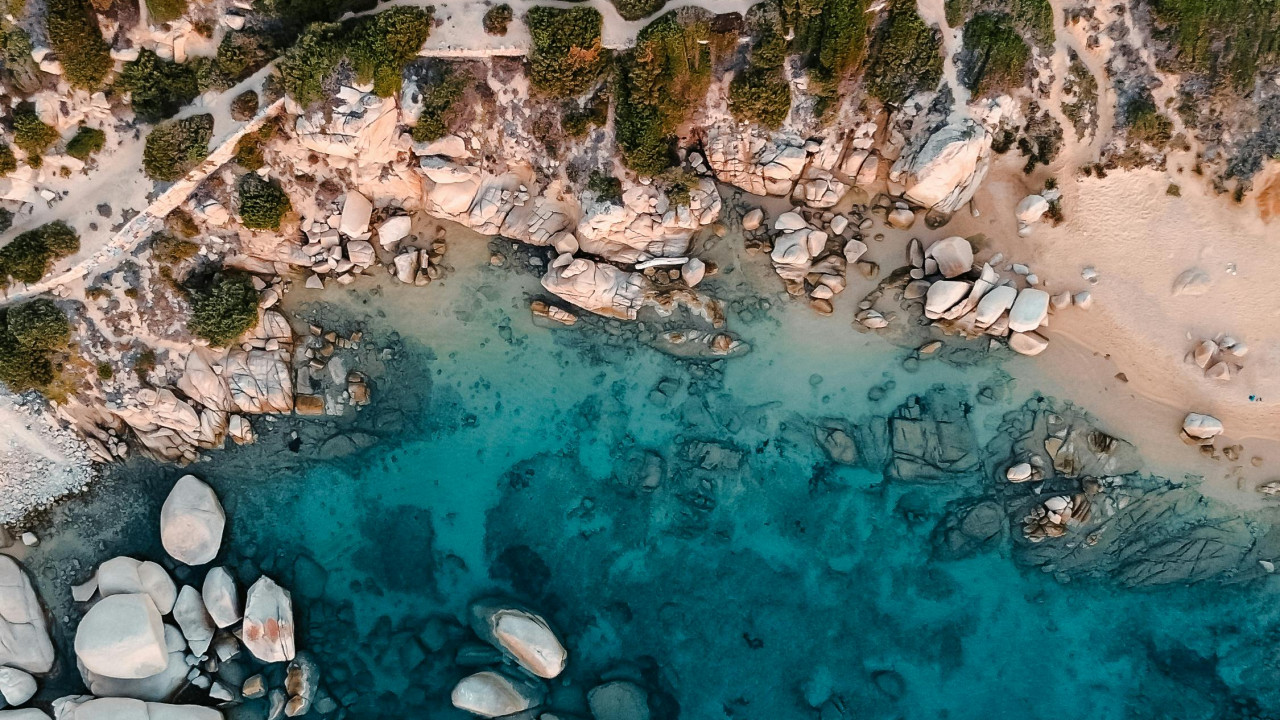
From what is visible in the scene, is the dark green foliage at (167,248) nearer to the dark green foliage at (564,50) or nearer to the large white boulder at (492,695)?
the dark green foliage at (564,50)

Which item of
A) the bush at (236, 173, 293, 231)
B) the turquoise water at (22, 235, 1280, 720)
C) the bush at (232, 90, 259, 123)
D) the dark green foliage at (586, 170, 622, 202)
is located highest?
the bush at (232, 90, 259, 123)

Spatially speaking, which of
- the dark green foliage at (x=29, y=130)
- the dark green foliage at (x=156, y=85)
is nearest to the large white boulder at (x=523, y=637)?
the dark green foliage at (x=156, y=85)

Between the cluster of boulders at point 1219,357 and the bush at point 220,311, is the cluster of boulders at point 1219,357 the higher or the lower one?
the higher one

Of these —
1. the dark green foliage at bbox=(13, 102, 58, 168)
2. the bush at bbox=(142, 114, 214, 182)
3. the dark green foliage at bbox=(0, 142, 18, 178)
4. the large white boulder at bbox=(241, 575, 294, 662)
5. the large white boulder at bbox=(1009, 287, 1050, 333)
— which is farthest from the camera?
the large white boulder at bbox=(241, 575, 294, 662)

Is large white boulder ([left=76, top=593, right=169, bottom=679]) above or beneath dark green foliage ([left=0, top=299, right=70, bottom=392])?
beneath

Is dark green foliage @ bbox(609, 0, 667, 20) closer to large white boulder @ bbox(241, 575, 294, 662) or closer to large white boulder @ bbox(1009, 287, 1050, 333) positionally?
large white boulder @ bbox(1009, 287, 1050, 333)

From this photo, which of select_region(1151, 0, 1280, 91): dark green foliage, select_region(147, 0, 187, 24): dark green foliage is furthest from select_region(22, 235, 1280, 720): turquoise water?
select_region(1151, 0, 1280, 91): dark green foliage
